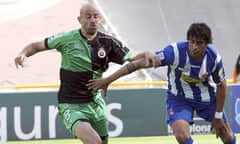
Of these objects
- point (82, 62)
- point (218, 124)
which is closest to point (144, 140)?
point (218, 124)

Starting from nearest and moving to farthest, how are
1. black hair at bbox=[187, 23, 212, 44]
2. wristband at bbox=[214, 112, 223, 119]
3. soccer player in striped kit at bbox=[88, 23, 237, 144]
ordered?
black hair at bbox=[187, 23, 212, 44] → soccer player in striped kit at bbox=[88, 23, 237, 144] → wristband at bbox=[214, 112, 223, 119]

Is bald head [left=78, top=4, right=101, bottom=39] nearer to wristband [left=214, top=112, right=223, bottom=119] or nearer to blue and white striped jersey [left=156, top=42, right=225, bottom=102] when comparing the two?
blue and white striped jersey [left=156, top=42, right=225, bottom=102]

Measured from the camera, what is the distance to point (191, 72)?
37.5ft

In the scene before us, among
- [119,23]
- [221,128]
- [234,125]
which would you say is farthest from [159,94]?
[119,23]

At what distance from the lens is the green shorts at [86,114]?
11156mm

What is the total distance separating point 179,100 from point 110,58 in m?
1.09

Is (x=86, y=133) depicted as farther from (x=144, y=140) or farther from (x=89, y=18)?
(x=144, y=140)

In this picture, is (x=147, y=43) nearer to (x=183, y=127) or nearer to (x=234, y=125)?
(x=234, y=125)

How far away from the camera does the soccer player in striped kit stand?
1112 cm

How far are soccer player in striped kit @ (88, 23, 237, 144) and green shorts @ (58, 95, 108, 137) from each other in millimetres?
400

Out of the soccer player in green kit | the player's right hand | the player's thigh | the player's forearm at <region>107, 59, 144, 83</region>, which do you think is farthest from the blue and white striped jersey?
the player's right hand

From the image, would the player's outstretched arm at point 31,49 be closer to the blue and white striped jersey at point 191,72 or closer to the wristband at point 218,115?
the blue and white striped jersey at point 191,72

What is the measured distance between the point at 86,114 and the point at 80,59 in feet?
2.27

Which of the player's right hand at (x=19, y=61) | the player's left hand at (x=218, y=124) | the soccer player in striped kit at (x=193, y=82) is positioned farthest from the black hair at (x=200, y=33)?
the player's right hand at (x=19, y=61)
